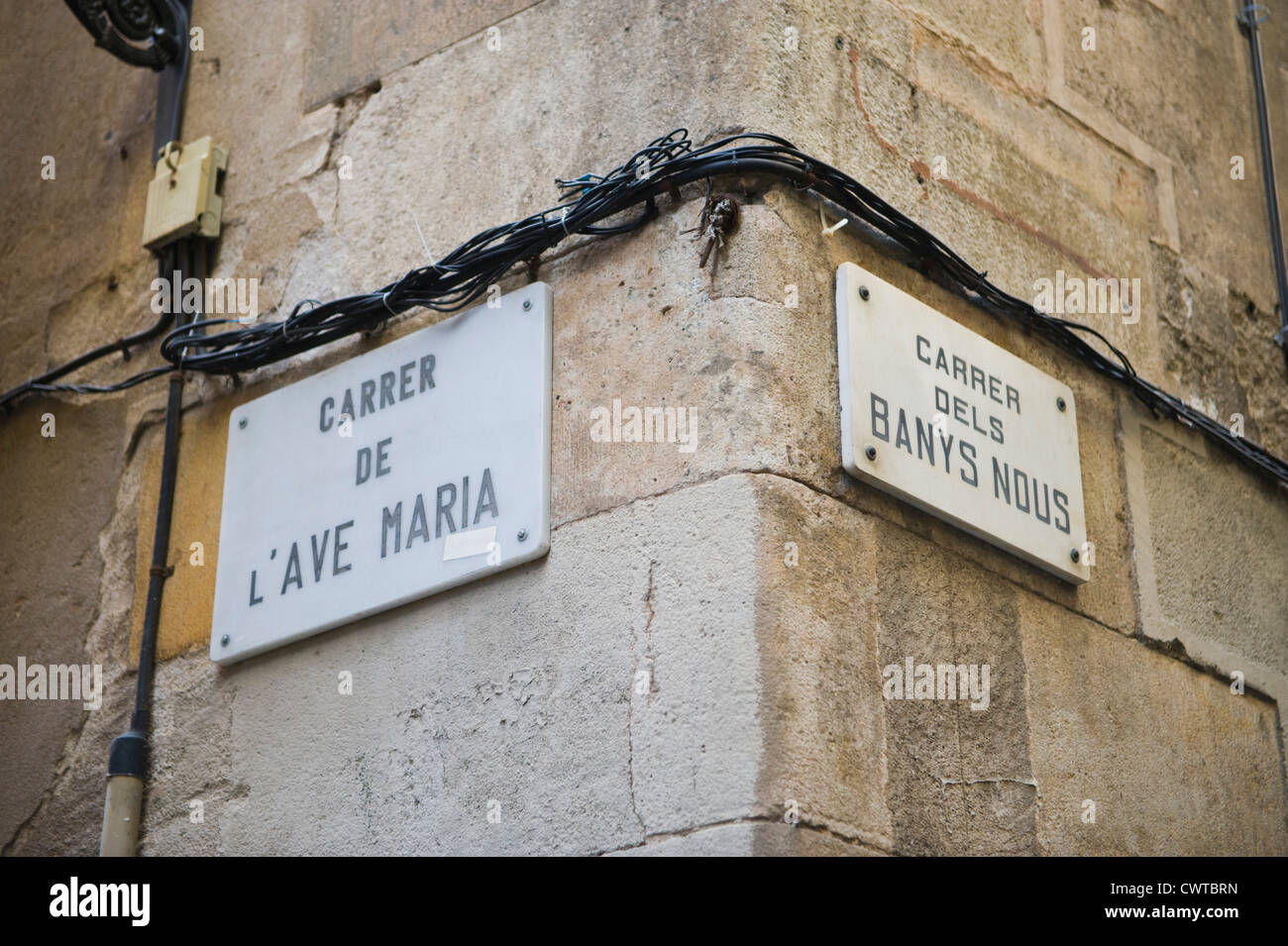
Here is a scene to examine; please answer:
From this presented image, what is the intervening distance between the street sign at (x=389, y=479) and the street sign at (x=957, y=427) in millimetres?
560

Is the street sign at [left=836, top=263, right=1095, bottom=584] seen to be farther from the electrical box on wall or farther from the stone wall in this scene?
the electrical box on wall

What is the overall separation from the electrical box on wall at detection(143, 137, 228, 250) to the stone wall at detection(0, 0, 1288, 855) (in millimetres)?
52

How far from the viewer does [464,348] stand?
3.48 meters

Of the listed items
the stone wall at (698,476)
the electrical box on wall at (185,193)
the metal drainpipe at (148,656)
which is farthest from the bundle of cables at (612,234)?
the electrical box on wall at (185,193)

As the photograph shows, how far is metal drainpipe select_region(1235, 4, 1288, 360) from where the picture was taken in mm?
4441

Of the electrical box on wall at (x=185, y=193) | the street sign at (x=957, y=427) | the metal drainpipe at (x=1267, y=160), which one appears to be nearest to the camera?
the street sign at (x=957, y=427)

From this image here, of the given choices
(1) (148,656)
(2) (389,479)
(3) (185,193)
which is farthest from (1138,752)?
(3) (185,193)

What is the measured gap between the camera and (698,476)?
310cm

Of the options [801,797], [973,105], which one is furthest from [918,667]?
[973,105]

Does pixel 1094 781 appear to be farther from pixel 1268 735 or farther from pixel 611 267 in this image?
pixel 611 267

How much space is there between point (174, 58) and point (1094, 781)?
266 cm

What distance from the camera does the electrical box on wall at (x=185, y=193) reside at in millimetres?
4125

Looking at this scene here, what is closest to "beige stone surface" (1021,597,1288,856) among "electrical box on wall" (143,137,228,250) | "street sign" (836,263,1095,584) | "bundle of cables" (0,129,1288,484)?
"street sign" (836,263,1095,584)

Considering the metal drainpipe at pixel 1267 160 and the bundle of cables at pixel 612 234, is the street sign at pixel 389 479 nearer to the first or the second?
the bundle of cables at pixel 612 234
